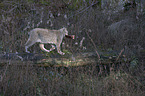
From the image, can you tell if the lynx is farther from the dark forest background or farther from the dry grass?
the dry grass

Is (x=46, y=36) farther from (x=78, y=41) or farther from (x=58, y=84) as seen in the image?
A: (x=78, y=41)

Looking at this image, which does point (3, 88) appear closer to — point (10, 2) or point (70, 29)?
point (70, 29)

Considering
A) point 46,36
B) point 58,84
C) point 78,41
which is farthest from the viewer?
point 78,41

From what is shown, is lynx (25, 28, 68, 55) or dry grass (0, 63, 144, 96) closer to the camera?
dry grass (0, 63, 144, 96)

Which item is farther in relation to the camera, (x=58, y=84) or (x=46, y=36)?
(x=46, y=36)

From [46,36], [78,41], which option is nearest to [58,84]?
[46,36]

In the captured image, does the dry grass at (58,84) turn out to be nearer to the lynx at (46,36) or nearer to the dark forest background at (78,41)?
the dark forest background at (78,41)

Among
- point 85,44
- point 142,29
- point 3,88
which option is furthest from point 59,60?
point 142,29

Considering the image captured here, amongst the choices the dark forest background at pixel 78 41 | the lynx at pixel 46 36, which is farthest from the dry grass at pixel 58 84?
the lynx at pixel 46 36

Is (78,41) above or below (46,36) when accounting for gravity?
below

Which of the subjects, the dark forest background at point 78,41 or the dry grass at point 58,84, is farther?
the dark forest background at point 78,41

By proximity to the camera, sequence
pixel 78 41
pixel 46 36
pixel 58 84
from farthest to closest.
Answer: pixel 78 41, pixel 46 36, pixel 58 84

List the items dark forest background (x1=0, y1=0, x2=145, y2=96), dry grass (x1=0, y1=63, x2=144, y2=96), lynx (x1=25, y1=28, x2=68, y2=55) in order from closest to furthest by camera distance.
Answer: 1. dry grass (x1=0, y1=63, x2=144, y2=96)
2. dark forest background (x1=0, y1=0, x2=145, y2=96)
3. lynx (x1=25, y1=28, x2=68, y2=55)

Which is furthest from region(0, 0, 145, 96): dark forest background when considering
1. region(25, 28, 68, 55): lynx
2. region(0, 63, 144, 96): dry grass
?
region(25, 28, 68, 55): lynx
